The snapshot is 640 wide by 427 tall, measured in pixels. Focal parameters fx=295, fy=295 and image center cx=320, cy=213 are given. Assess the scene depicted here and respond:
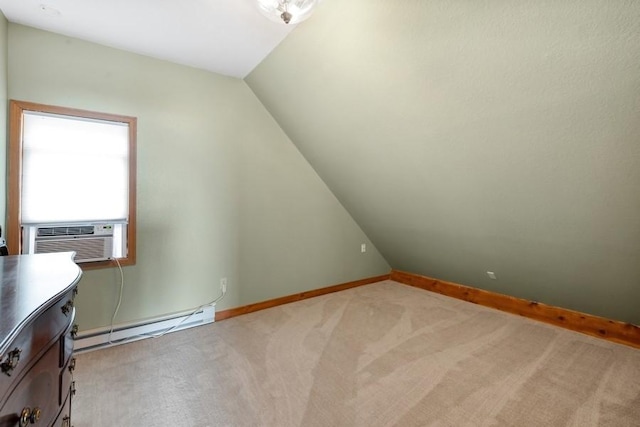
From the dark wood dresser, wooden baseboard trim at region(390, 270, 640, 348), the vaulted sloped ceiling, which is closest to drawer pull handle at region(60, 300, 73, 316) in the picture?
the dark wood dresser

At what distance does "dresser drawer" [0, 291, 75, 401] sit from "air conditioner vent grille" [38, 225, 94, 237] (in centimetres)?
136

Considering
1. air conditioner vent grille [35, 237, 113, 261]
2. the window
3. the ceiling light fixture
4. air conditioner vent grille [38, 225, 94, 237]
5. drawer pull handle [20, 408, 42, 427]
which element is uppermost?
the ceiling light fixture

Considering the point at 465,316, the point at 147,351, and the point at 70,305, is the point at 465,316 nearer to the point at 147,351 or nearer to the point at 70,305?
the point at 147,351

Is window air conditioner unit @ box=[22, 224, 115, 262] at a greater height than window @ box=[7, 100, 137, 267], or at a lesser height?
lesser

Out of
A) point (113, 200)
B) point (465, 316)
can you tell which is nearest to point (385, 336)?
→ point (465, 316)

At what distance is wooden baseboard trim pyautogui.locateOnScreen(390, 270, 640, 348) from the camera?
2.48 meters

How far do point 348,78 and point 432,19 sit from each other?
759 millimetres

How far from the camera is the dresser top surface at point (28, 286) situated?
74 cm

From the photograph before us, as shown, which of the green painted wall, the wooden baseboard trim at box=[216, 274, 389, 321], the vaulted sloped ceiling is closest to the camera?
the vaulted sloped ceiling

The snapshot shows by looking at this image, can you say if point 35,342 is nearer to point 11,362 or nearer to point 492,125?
point 11,362

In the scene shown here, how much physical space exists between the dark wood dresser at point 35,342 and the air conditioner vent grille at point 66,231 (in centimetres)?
94

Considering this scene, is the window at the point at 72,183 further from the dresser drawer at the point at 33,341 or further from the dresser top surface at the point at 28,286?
the dresser drawer at the point at 33,341

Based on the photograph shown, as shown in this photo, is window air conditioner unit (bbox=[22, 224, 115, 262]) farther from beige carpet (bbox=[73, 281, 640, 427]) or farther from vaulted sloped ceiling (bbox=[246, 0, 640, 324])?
vaulted sloped ceiling (bbox=[246, 0, 640, 324])

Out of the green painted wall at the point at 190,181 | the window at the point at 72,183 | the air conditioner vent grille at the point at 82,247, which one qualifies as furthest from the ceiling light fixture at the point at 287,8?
the air conditioner vent grille at the point at 82,247
